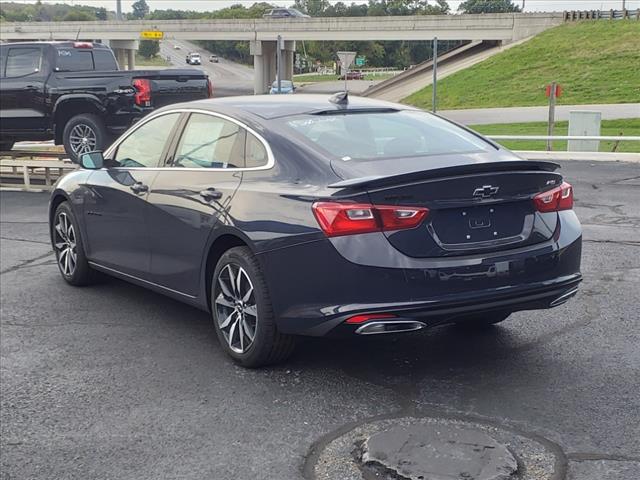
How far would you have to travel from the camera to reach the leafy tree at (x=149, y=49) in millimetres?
108938

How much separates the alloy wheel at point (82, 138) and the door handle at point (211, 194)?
28.9 feet

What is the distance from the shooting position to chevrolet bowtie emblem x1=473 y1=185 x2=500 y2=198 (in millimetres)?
4521

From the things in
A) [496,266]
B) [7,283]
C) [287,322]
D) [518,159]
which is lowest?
[7,283]

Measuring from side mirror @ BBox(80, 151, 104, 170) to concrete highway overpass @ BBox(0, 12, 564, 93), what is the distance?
6105 cm

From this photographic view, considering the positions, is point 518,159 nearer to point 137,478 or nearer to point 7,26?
point 137,478

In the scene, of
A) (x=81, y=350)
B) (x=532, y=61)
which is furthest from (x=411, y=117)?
(x=532, y=61)

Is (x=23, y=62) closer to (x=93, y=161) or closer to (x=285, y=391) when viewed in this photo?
(x=93, y=161)

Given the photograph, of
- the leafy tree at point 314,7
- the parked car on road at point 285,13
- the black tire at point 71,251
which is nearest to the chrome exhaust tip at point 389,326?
the black tire at point 71,251

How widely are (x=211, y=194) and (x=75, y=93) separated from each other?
368 inches

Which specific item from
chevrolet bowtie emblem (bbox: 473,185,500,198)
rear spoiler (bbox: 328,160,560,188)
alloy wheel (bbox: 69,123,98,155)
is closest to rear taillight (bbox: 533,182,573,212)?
rear spoiler (bbox: 328,160,560,188)

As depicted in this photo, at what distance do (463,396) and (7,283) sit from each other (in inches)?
191

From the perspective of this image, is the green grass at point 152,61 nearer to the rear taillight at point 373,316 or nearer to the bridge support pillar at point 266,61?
the bridge support pillar at point 266,61

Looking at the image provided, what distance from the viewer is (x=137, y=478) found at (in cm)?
376

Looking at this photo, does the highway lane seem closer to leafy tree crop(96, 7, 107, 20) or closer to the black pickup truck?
leafy tree crop(96, 7, 107, 20)
